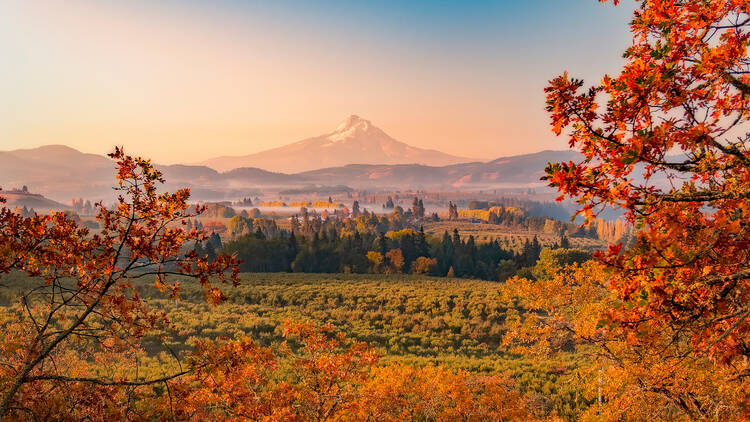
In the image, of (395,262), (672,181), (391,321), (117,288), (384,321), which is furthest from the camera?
(395,262)

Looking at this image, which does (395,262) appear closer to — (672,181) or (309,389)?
(309,389)

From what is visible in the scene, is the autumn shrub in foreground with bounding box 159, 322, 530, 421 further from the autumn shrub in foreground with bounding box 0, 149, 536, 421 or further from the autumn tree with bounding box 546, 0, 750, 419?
the autumn tree with bounding box 546, 0, 750, 419

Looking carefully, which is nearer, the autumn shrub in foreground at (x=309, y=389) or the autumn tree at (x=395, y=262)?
the autumn shrub in foreground at (x=309, y=389)

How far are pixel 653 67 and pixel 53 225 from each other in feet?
25.1

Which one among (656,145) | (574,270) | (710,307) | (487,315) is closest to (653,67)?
(656,145)

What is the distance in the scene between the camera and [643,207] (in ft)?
11.1

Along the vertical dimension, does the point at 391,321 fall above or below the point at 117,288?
below

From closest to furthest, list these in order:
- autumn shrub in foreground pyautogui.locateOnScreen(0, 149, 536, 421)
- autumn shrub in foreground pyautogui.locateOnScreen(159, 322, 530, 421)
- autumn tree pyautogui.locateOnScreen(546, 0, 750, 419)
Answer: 1. autumn tree pyautogui.locateOnScreen(546, 0, 750, 419)
2. autumn shrub in foreground pyautogui.locateOnScreen(0, 149, 536, 421)
3. autumn shrub in foreground pyautogui.locateOnScreen(159, 322, 530, 421)

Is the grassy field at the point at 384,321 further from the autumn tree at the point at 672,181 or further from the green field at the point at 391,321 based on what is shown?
the autumn tree at the point at 672,181

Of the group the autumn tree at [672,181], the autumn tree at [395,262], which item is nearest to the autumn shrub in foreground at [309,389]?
the autumn tree at [672,181]

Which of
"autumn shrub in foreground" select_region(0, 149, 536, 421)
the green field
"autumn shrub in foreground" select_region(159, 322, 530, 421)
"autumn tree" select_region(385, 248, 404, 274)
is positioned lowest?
"autumn tree" select_region(385, 248, 404, 274)

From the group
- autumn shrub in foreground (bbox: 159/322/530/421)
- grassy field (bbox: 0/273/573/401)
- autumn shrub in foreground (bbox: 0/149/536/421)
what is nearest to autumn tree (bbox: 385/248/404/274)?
grassy field (bbox: 0/273/573/401)

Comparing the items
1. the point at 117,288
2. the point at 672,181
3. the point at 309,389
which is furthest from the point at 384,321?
the point at 672,181

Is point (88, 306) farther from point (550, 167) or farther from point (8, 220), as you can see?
point (550, 167)
